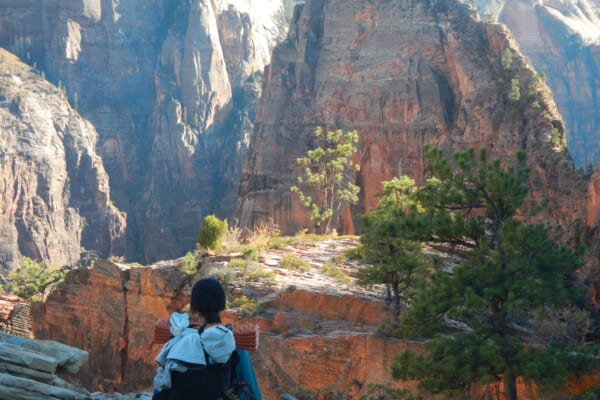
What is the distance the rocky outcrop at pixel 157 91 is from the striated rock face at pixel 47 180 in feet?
12.2

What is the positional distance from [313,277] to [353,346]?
419 cm

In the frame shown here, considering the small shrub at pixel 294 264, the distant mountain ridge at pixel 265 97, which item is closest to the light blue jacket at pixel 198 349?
the small shrub at pixel 294 264

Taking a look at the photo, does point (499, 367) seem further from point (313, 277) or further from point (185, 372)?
point (313, 277)

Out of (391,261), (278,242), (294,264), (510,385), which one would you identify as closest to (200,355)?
(510,385)

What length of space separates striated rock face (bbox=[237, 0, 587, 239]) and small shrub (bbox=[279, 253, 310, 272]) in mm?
16744

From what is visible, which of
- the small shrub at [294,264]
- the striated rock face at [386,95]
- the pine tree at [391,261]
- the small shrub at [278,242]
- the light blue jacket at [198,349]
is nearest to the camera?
the light blue jacket at [198,349]

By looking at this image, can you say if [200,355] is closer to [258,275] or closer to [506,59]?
[258,275]

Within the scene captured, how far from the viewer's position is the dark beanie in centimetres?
556

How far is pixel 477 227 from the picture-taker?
40.1 feet

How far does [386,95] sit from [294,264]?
85.0 feet

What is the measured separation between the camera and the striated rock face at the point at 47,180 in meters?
78.7

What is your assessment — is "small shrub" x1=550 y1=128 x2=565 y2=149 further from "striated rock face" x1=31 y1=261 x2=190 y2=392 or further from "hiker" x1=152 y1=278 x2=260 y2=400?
"hiker" x1=152 y1=278 x2=260 y2=400

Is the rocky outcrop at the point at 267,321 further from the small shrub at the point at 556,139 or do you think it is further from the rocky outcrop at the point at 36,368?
the small shrub at the point at 556,139

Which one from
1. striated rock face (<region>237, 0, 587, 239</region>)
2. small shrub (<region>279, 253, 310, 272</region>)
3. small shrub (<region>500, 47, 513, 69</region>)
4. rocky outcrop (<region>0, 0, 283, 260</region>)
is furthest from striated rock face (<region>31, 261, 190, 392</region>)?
rocky outcrop (<region>0, 0, 283, 260</region>)
